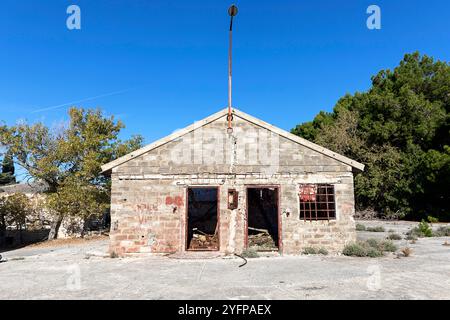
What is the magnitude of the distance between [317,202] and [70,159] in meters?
17.2

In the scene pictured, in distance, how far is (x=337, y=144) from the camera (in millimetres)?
30188

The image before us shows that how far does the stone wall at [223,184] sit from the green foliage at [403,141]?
17550mm

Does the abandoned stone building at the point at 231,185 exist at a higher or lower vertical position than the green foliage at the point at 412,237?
higher

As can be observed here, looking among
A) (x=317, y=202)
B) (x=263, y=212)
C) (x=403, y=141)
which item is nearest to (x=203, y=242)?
(x=317, y=202)

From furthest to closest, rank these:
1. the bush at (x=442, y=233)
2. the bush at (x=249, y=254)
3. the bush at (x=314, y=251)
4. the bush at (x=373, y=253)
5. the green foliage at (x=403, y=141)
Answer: the green foliage at (x=403, y=141) → the bush at (x=442, y=233) → the bush at (x=314, y=251) → the bush at (x=249, y=254) → the bush at (x=373, y=253)

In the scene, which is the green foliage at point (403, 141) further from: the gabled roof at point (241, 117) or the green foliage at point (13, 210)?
the green foliage at point (13, 210)

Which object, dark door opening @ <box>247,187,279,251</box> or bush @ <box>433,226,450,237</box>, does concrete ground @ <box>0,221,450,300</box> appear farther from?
bush @ <box>433,226,450,237</box>

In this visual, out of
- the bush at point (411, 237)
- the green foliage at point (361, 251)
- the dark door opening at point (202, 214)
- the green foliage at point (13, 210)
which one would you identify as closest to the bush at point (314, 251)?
the green foliage at point (361, 251)

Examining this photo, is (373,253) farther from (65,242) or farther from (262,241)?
(65,242)

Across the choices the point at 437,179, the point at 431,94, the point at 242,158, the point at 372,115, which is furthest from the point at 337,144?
the point at 242,158

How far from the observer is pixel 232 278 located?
8.43 metres

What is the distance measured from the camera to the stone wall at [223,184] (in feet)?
39.8

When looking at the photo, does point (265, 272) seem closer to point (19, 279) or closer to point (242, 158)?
point (242, 158)

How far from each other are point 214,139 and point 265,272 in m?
5.42
